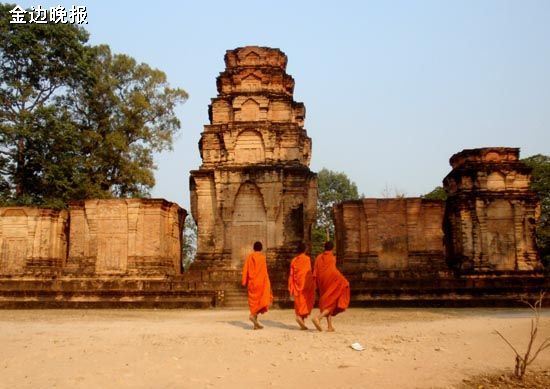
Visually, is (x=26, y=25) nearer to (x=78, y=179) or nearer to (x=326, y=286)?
(x=78, y=179)

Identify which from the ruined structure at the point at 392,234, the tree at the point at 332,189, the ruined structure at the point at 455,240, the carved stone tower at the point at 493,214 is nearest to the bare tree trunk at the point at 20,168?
the ruined structure at the point at 455,240

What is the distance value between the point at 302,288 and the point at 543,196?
2949 centimetres

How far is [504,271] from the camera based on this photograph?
21.2 m

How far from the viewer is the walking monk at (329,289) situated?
9680mm

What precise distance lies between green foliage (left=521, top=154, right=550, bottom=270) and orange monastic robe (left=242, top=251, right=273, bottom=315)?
2758cm

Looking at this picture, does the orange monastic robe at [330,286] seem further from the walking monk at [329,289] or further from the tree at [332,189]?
the tree at [332,189]

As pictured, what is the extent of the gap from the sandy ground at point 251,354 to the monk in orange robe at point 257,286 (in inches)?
15.2

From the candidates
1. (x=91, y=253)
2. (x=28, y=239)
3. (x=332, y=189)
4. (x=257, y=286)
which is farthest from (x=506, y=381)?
(x=332, y=189)

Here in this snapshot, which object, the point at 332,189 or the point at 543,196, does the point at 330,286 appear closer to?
the point at 543,196

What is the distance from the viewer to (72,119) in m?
29.8

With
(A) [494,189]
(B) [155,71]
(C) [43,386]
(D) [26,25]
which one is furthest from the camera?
(B) [155,71]

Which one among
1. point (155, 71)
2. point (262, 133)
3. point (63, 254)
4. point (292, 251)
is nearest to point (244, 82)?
point (262, 133)

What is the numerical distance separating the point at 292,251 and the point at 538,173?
76.2 ft

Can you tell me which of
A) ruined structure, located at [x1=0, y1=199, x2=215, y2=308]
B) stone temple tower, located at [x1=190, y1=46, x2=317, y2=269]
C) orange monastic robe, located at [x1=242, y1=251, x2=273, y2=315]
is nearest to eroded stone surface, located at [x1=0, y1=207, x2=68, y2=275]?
ruined structure, located at [x1=0, y1=199, x2=215, y2=308]
